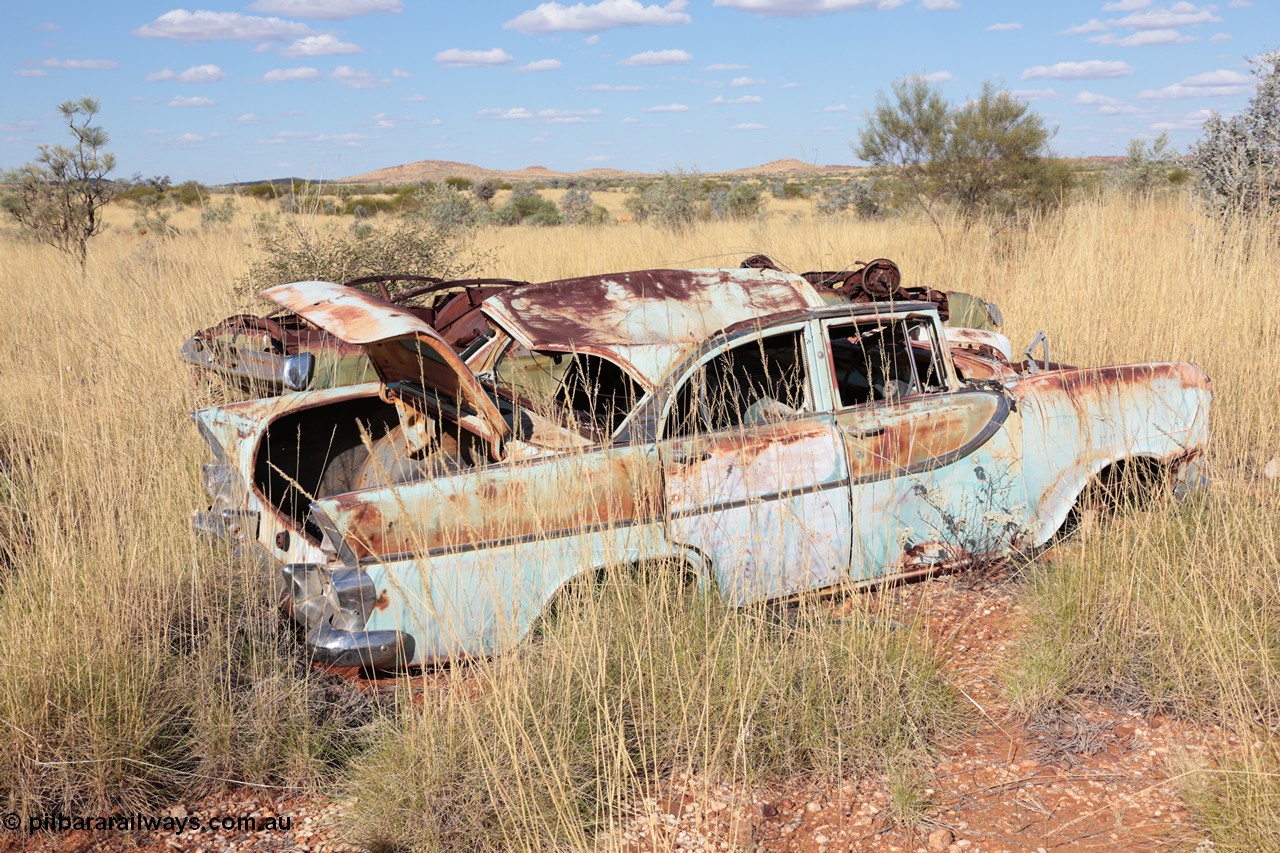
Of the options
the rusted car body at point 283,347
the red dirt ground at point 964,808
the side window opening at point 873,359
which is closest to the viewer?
the red dirt ground at point 964,808

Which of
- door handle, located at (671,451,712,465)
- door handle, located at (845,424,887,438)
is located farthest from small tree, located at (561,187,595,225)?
door handle, located at (671,451,712,465)

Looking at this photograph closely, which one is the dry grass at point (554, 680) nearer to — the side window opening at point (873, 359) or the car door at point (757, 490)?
the car door at point (757, 490)

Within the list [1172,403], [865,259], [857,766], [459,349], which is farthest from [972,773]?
[865,259]

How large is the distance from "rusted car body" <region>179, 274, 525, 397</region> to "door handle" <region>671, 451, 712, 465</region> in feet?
6.89

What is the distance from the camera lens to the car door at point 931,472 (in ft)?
13.2

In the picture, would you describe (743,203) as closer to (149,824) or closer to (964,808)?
(964,808)

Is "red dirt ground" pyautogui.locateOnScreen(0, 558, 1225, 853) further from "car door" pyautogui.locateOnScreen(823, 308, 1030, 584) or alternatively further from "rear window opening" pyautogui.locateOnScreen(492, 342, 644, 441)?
"rear window opening" pyautogui.locateOnScreen(492, 342, 644, 441)

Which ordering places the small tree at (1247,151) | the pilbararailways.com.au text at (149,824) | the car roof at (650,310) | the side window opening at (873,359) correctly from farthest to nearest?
the small tree at (1247,151)
the side window opening at (873,359)
the car roof at (650,310)
the pilbararailways.com.au text at (149,824)

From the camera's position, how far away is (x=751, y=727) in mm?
2982

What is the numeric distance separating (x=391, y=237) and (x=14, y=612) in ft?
21.7

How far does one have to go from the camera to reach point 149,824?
3066mm

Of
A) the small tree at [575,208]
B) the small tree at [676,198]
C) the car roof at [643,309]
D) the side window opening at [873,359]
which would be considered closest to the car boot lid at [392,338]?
the car roof at [643,309]

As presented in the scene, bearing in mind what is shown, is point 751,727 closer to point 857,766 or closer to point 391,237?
point 857,766

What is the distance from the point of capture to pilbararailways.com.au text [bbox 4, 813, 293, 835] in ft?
9.77
